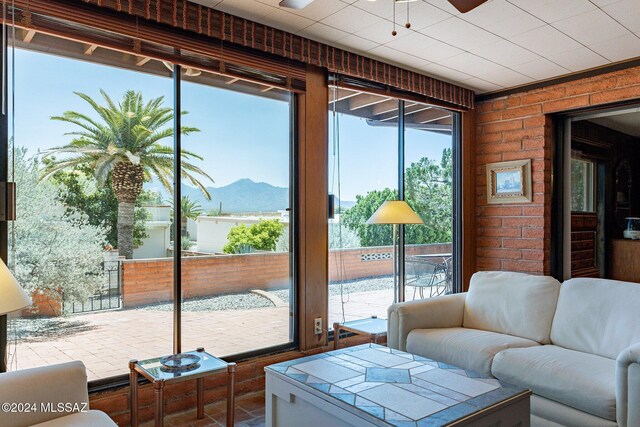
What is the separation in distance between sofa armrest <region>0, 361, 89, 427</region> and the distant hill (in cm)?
127

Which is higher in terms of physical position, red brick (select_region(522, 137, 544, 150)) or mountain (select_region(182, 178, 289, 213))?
red brick (select_region(522, 137, 544, 150))

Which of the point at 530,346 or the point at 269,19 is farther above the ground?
the point at 269,19

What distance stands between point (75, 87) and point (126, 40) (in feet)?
1.29

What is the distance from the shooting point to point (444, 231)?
14.9ft

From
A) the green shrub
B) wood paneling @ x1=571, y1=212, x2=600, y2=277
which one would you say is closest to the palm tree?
the green shrub

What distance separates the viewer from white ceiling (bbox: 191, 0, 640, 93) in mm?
2740

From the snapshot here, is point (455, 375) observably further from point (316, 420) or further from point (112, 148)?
point (112, 148)

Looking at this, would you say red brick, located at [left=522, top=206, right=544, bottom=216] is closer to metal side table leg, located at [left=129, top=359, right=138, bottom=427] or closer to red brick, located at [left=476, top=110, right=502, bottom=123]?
red brick, located at [left=476, top=110, right=502, bottom=123]

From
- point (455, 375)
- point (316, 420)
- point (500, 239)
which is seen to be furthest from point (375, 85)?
point (316, 420)

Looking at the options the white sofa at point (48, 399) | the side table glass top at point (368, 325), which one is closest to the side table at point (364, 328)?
the side table glass top at point (368, 325)

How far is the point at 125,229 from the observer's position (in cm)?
277

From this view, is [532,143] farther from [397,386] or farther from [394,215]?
[397,386]

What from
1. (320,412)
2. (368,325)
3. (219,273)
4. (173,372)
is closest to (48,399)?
(173,372)

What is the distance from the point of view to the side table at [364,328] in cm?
327
